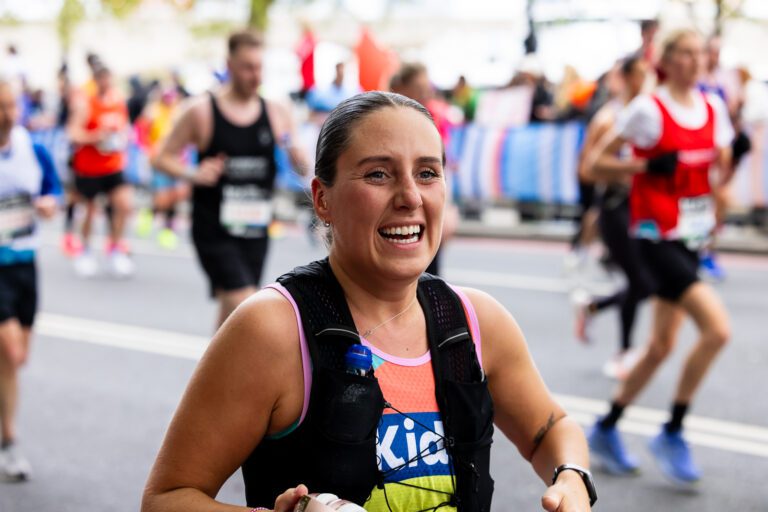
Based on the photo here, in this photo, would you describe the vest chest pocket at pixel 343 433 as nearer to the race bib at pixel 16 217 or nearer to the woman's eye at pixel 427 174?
the woman's eye at pixel 427 174

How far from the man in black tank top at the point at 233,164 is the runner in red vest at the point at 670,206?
73.7 inches

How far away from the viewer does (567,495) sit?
205 centimetres

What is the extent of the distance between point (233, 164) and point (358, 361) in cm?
411

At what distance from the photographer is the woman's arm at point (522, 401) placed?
222 centimetres

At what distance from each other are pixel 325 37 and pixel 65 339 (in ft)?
119

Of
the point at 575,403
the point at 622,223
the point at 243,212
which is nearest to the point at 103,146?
the point at 243,212

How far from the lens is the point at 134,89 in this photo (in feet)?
63.6

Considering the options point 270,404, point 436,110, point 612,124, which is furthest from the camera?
point 436,110

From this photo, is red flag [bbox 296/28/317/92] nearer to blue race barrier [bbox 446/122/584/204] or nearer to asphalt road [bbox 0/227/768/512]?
blue race barrier [bbox 446/122/584/204]

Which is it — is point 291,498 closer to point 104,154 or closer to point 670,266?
point 670,266

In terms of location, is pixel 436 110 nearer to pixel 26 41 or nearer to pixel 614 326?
pixel 614 326

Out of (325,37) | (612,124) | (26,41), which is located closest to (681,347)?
(612,124)

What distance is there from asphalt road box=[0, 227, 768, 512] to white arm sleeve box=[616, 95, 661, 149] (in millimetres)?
1591

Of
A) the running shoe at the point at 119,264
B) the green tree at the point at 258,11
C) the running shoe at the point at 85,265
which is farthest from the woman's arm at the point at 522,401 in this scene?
the green tree at the point at 258,11
